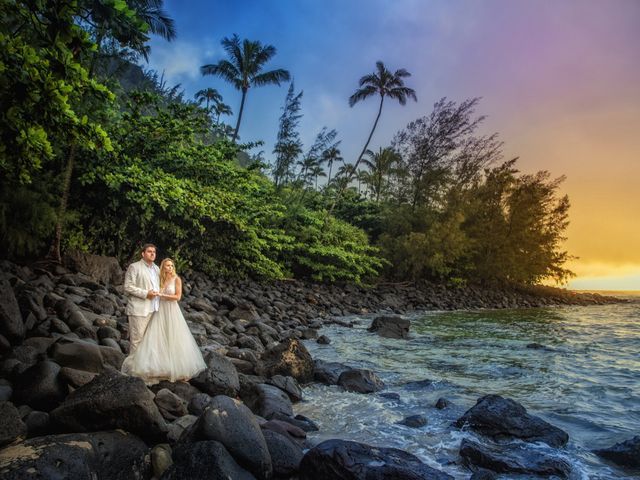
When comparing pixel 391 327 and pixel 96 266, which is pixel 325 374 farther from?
pixel 96 266

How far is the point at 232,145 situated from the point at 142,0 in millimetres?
5804

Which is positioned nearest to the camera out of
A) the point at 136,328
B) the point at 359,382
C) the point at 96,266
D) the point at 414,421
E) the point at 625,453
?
the point at 625,453

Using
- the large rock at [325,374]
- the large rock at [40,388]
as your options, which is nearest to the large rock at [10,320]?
the large rock at [40,388]

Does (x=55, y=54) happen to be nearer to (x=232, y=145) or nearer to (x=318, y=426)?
(x=318, y=426)

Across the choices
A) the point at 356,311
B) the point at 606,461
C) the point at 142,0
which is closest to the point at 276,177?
the point at 356,311

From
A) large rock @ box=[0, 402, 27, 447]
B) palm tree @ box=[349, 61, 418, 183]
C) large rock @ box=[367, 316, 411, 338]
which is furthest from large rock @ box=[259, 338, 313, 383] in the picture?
palm tree @ box=[349, 61, 418, 183]

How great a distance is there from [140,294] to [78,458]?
9.20ft

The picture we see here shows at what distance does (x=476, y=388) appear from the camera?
694 cm

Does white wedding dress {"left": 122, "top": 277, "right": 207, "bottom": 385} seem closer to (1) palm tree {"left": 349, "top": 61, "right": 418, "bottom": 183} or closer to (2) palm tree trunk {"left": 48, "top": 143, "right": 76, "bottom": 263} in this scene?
(2) palm tree trunk {"left": 48, "top": 143, "right": 76, "bottom": 263}

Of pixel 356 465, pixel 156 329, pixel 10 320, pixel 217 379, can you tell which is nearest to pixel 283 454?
pixel 356 465

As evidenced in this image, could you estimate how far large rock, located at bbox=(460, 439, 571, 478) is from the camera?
3873 millimetres

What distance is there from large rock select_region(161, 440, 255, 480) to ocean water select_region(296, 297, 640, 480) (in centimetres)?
169

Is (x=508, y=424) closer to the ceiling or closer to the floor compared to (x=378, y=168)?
closer to the floor

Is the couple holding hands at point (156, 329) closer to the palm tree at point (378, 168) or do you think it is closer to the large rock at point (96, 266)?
the large rock at point (96, 266)
